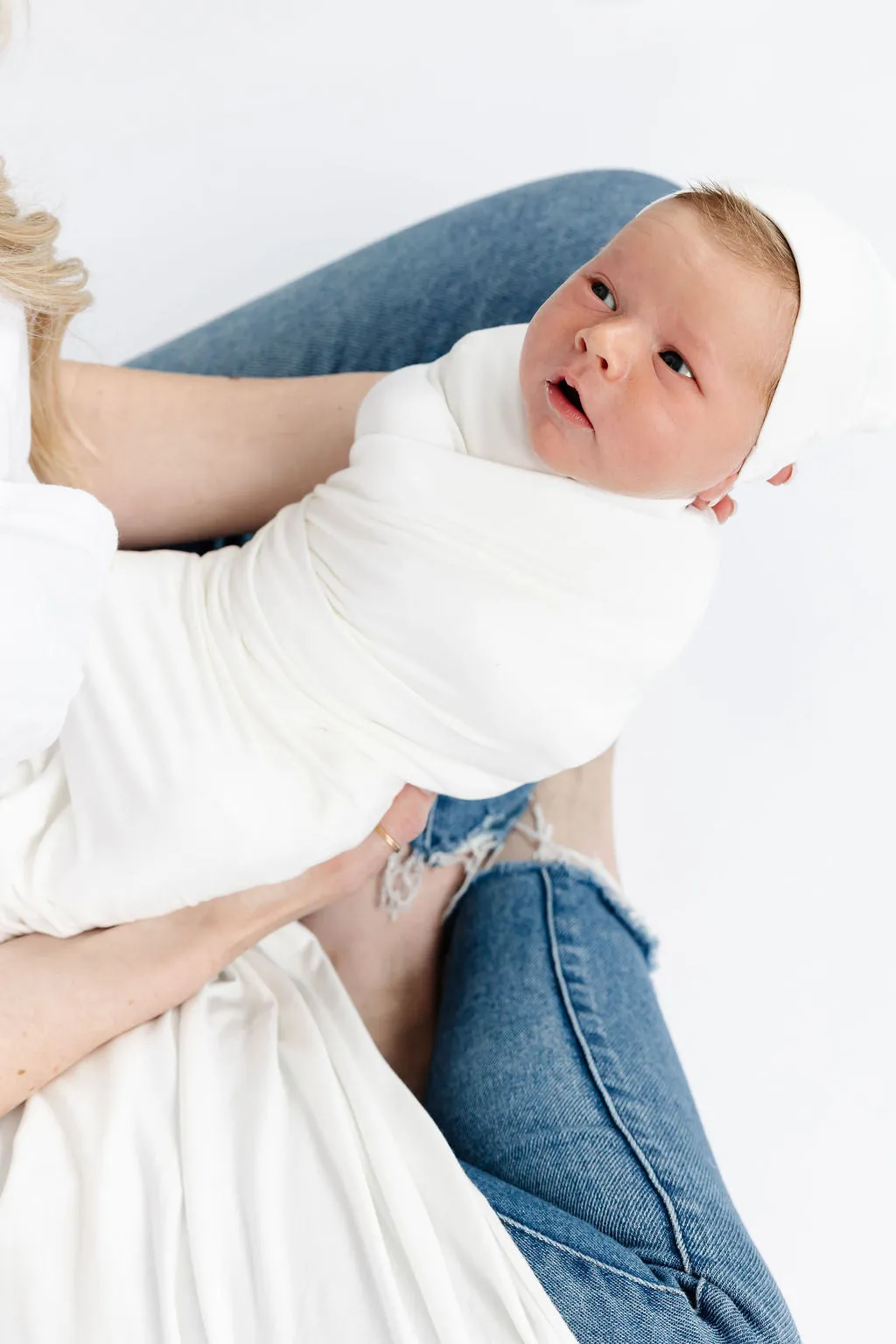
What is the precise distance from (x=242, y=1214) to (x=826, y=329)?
30.3 inches

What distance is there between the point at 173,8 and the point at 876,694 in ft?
5.33

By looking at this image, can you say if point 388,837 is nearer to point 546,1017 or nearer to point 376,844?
point 376,844

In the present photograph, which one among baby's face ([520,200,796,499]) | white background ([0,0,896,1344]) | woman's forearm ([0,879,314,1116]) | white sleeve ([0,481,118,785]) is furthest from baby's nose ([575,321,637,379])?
white background ([0,0,896,1344])

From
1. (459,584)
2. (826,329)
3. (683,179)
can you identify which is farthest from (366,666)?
(683,179)

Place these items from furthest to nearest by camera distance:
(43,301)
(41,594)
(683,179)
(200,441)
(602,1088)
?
(683,179) < (200,441) < (602,1088) < (43,301) < (41,594)

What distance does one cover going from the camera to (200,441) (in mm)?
1219

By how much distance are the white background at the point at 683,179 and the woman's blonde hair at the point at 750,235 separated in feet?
3.02

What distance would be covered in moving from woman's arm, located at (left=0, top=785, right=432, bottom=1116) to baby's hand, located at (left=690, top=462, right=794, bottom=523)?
363 millimetres

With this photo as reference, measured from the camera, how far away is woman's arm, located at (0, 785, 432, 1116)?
3.12 feet

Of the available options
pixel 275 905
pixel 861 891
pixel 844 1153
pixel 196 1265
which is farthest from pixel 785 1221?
pixel 196 1265

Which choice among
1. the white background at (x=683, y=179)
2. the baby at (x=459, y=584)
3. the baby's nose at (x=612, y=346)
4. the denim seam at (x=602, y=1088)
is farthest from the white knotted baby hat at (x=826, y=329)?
the white background at (x=683, y=179)

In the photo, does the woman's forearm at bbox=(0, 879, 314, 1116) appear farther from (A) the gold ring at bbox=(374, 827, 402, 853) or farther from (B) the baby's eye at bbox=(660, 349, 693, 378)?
(B) the baby's eye at bbox=(660, 349, 693, 378)

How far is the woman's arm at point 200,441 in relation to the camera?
119 cm

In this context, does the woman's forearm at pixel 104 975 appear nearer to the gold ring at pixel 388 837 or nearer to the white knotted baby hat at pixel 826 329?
the gold ring at pixel 388 837
